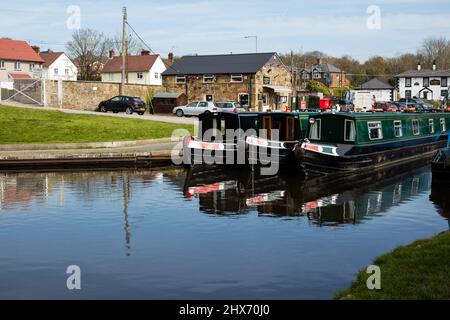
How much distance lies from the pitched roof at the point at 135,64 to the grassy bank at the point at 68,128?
124 ft

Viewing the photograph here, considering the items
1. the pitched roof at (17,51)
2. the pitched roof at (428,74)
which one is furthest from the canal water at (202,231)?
the pitched roof at (428,74)

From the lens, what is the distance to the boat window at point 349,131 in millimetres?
23203

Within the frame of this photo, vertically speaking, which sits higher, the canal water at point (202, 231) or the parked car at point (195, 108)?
the parked car at point (195, 108)

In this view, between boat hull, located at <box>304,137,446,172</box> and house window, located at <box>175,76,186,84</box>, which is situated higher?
house window, located at <box>175,76,186,84</box>

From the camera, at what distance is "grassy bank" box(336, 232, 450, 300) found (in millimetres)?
7633

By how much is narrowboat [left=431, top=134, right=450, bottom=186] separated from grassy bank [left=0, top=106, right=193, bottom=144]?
1456cm

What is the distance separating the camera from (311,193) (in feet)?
62.5

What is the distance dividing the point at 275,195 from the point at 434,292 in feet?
36.5

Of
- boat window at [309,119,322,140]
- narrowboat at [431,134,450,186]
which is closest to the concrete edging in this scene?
boat window at [309,119,322,140]

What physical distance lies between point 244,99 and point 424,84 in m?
47.7

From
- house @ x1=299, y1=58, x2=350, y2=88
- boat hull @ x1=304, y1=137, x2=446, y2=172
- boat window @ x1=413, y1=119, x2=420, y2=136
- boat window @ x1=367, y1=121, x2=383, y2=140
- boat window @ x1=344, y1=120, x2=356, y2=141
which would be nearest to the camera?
boat hull @ x1=304, y1=137, x2=446, y2=172

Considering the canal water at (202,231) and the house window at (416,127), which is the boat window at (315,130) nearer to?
the canal water at (202,231)

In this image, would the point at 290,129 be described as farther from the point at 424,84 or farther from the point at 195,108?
the point at 424,84

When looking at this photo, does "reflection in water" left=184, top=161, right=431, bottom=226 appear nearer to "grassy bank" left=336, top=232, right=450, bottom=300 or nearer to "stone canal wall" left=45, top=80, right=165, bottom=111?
"grassy bank" left=336, top=232, right=450, bottom=300
